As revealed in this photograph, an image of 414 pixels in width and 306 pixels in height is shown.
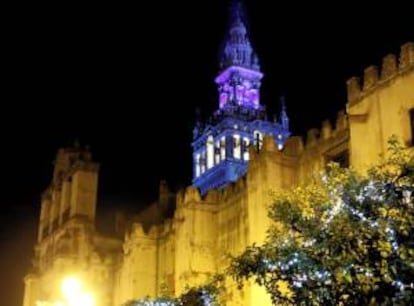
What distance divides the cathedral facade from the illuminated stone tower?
26.4 m

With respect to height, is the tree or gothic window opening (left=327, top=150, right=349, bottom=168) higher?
gothic window opening (left=327, top=150, right=349, bottom=168)

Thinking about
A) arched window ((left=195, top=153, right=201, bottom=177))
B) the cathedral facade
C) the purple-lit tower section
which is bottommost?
the cathedral facade

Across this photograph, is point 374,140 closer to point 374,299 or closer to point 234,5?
point 374,299

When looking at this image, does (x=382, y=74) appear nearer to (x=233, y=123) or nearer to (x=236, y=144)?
(x=236, y=144)

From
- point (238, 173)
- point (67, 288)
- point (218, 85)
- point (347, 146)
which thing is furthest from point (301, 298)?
point (218, 85)

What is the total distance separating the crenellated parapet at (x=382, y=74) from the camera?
25562 mm

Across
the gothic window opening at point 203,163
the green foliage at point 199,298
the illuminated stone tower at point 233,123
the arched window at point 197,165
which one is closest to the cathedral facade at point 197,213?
the green foliage at point 199,298

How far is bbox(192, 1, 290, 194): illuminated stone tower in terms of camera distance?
7994 centimetres

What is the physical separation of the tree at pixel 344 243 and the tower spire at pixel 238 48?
220 feet

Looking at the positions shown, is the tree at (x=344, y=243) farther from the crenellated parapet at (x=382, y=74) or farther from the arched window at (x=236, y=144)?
the arched window at (x=236, y=144)

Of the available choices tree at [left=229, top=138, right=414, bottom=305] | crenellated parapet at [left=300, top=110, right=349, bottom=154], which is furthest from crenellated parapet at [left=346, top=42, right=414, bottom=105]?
tree at [left=229, top=138, right=414, bottom=305]

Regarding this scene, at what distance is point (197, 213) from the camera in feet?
122

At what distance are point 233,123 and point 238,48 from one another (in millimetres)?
8830

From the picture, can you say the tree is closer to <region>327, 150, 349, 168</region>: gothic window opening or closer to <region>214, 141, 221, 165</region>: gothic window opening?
<region>327, 150, 349, 168</region>: gothic window opening
